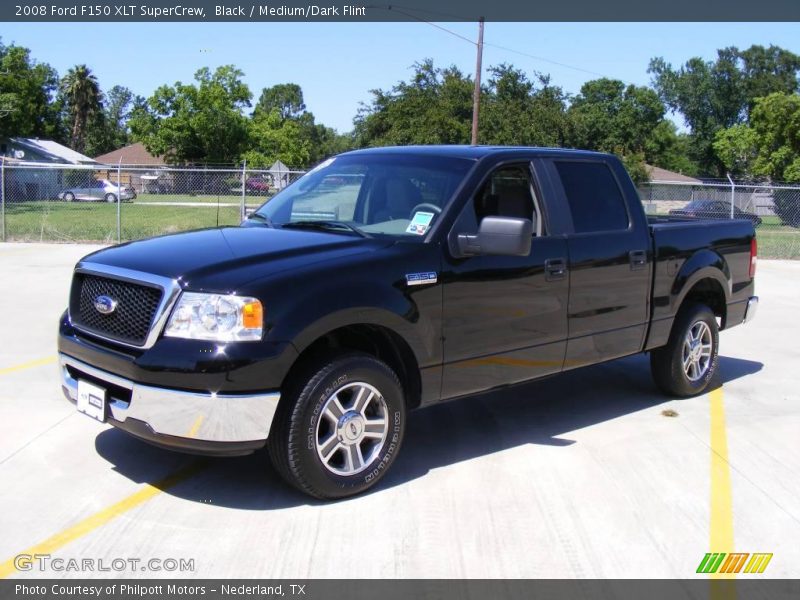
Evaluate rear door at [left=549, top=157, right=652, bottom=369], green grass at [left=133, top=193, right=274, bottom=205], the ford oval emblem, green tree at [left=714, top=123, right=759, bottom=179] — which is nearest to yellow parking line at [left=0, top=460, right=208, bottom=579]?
the ford oval emblem

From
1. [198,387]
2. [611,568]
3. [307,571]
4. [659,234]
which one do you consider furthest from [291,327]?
[659,234]

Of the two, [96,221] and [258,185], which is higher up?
[258,185]

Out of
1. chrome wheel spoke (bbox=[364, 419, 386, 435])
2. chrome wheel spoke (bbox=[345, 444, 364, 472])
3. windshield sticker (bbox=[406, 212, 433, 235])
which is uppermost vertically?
windshield sticker (bbox=[406, 212, 433, 235])

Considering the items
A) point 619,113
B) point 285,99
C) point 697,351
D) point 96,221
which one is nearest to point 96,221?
point 96,221

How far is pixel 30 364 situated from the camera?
7.43 metres

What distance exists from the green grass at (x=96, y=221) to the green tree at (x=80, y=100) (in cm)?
6195

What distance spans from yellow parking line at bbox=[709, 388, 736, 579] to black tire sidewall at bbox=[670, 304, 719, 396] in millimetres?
311

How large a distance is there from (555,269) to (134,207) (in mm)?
28566

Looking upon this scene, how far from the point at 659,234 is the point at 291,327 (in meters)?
3.41

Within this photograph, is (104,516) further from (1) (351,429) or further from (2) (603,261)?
(2) (603,261)

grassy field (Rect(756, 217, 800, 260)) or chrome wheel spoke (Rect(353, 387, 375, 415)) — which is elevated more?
chrome wheel spoke (Rect(353, 387, 375, 415))

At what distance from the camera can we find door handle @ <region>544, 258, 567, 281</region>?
212 inches

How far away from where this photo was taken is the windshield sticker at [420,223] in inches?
195

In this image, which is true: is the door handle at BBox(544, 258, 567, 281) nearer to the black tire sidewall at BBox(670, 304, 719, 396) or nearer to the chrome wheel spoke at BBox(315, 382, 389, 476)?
the chrome wheel spoke at BBox(315, 382, 389, 476)
